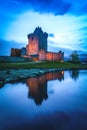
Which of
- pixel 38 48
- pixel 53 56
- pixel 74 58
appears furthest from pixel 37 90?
pixel 53 56

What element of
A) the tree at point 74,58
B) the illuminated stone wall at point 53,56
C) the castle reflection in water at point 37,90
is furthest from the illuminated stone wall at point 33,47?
the castle reflection in water at point 37,90

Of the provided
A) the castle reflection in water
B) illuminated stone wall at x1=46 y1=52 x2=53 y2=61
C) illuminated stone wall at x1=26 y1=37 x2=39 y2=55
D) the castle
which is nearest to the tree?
illuminated stone wall at x1=46 y1=52 x2=53 y2=61

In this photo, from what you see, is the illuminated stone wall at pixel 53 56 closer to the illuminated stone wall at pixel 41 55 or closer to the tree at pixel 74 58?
the illuminated stone wall at pixel 41 55

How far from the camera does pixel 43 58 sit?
368 ft

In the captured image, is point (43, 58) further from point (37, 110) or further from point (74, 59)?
point (37, 110)

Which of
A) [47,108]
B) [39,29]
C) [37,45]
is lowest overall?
[47,108]

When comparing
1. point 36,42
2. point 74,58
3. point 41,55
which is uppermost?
point 36,42

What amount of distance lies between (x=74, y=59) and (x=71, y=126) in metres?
102

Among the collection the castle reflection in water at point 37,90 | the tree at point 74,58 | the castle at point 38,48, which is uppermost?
the castle at point 38,48

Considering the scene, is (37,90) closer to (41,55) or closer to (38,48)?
(41,55)

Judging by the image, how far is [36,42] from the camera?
11781cm

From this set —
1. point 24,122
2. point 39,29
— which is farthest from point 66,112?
point 39,29

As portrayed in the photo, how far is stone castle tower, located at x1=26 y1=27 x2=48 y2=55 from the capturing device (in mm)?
115975

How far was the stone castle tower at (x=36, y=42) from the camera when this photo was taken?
115975 mm
